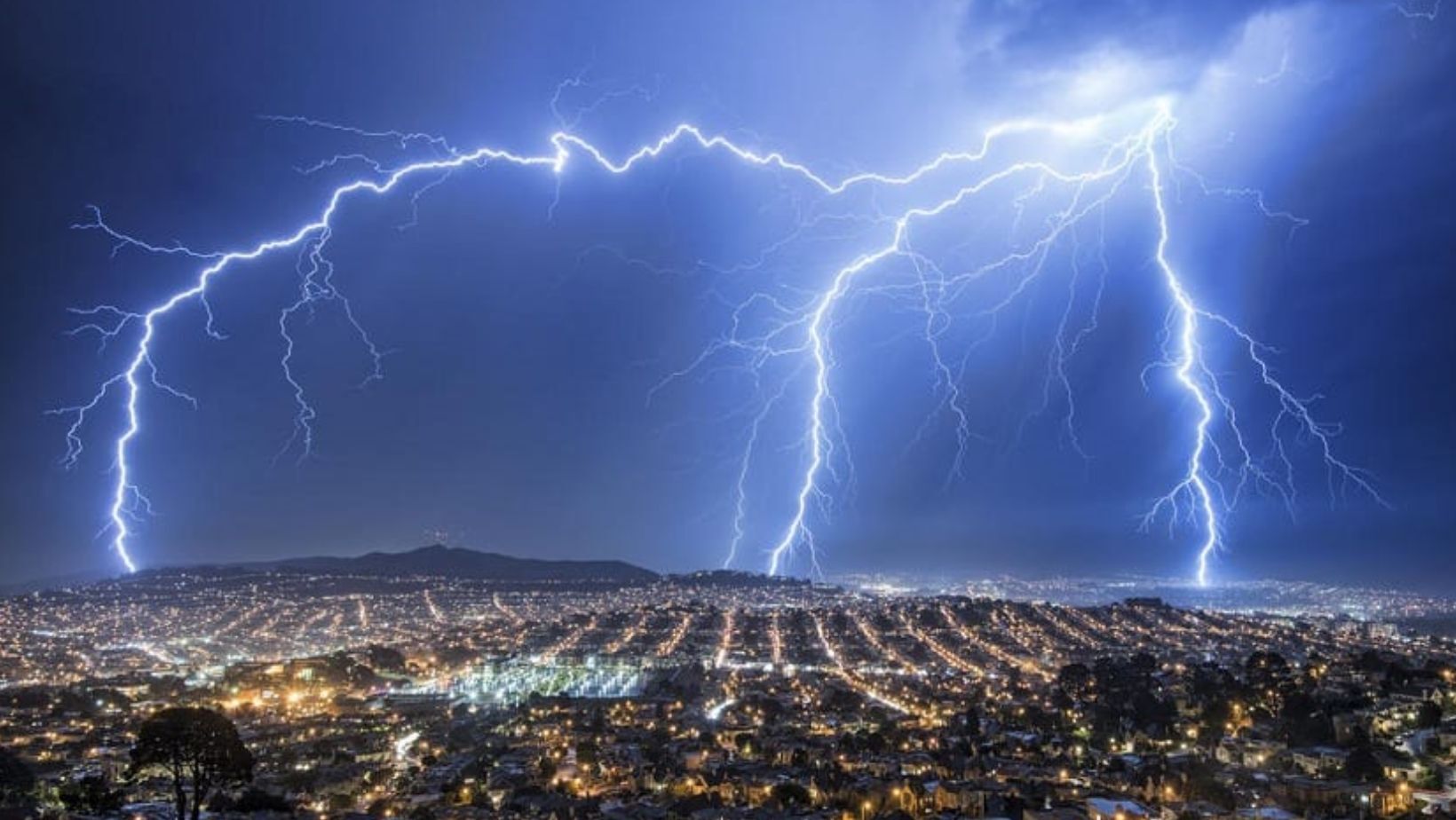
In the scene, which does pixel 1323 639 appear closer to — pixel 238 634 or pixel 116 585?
pixel 238 634

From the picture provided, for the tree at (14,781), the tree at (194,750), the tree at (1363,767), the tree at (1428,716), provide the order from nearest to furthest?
the tree at (194,750), the tree at (14,781), the tree at (1363,767), the tree at (1428,716)

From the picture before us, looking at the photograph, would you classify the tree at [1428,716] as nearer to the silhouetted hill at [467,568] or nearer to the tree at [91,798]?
the tree at [91,798]

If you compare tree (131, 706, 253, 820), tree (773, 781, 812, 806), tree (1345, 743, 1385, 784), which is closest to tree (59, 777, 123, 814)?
tree (131, 706, 253, 820)

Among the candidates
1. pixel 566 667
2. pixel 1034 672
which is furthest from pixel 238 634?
pixel 1034 672

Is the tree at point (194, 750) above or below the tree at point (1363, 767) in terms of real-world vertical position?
above

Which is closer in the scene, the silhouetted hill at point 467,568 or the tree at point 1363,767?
the tree at point 1363,767

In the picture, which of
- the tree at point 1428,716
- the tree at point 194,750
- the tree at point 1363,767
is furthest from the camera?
the tree at point 1428,716

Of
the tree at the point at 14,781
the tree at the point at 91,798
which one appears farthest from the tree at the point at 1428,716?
the tree at the point at 14,781

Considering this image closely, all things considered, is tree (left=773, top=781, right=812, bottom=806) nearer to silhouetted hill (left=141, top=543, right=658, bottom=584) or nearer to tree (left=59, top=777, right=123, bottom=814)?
tree (left=59, top=777, right=123, bottom=814)
